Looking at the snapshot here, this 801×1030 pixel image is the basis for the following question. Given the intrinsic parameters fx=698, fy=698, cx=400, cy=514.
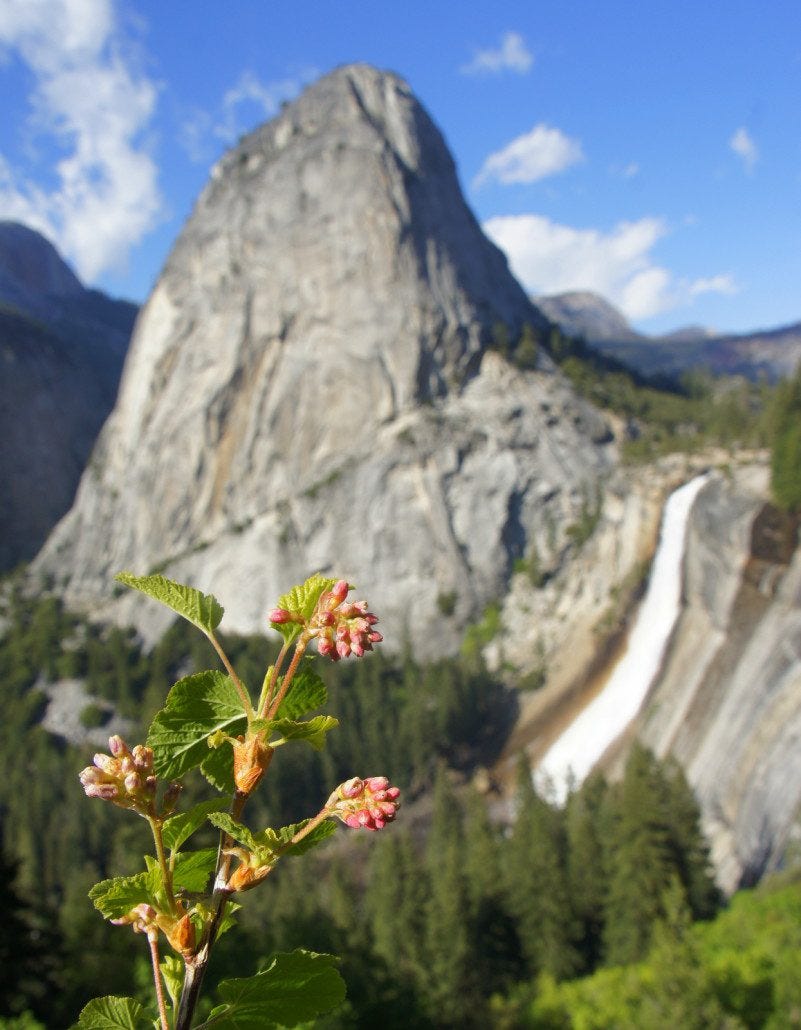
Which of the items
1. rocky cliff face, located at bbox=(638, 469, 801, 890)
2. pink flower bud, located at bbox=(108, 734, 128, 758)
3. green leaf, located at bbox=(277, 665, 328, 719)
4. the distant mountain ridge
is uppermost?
the distant mountain ridge

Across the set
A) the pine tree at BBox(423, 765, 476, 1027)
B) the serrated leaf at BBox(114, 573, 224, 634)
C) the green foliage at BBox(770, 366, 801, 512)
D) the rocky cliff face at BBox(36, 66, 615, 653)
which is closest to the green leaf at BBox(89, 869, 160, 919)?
the serrated leaf at BBox(114, 573, 224, 634)

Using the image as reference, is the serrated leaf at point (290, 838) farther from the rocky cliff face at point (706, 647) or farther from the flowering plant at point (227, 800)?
the rocky cliff face at point (706, 647)

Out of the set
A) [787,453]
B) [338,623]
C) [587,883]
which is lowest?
[587,883]

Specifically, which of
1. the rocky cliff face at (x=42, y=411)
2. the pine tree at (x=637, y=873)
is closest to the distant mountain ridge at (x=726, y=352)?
the rocky cliff face at (x=42, y=411)

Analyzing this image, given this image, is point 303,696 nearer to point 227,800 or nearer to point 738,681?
point 227,800

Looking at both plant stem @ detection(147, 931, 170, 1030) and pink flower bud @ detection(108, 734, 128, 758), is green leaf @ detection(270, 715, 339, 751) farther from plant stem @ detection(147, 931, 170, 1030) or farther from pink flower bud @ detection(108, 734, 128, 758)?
plant stem @ detection(147, 931, 170, 1030)

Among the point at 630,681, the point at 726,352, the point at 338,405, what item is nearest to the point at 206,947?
the point at 630,681
